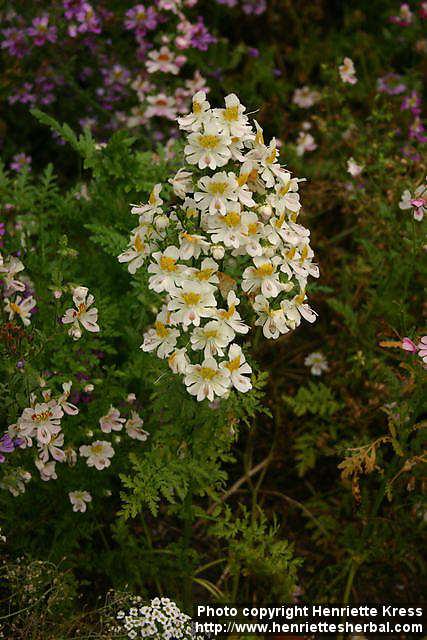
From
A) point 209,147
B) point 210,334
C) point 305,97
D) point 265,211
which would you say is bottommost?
point 305,97

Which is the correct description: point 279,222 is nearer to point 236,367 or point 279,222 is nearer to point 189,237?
point 189,237

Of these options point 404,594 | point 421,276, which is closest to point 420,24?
point 421,276

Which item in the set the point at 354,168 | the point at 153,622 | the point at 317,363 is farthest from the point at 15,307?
the point at 354,168

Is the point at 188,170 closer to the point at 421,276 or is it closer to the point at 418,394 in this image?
the point at 418,394

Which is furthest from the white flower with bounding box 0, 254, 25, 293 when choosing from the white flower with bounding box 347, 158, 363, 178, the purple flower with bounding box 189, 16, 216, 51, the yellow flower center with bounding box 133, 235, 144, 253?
the purple flower with bounding box 189, 16, 216, 51

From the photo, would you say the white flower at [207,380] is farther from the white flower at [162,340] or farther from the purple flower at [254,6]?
the purple flower at [254,6]

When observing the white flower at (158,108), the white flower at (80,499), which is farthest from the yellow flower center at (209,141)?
the white flower at (158,108)
